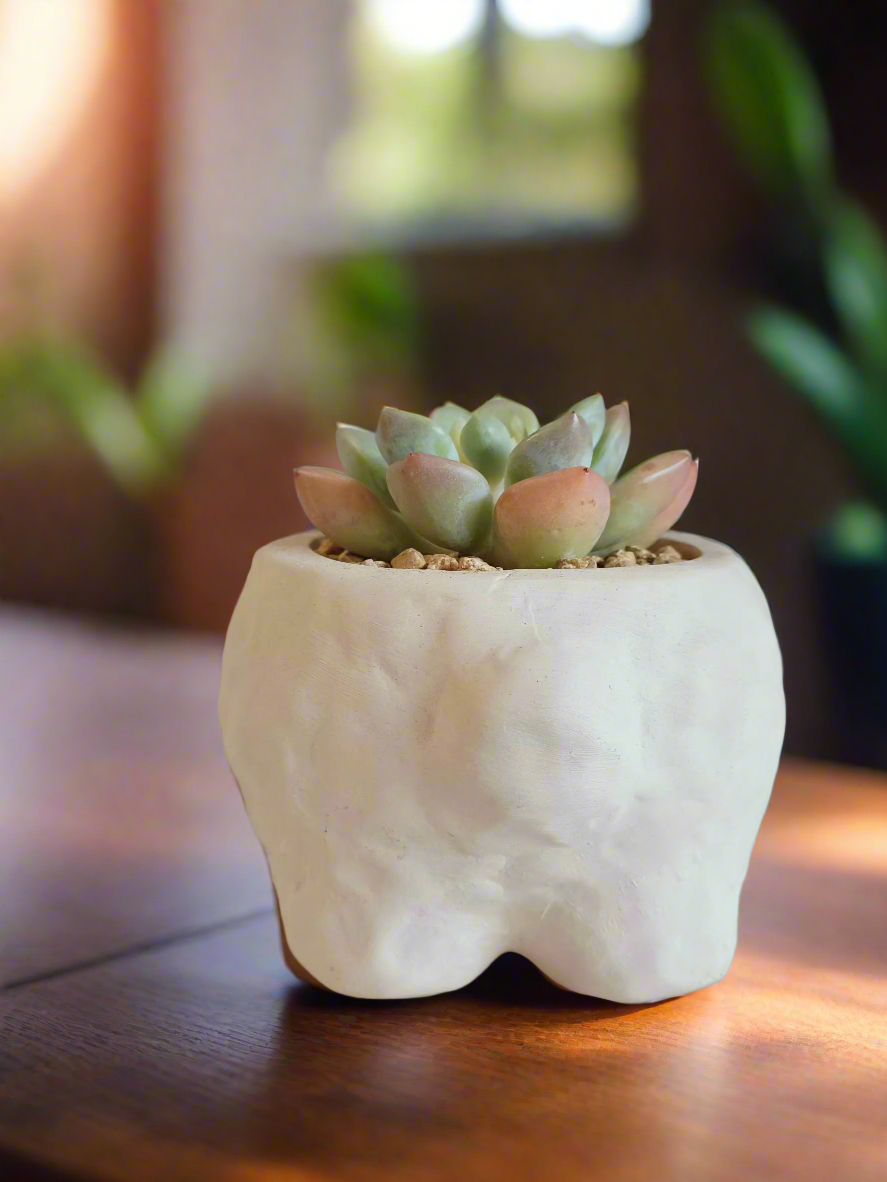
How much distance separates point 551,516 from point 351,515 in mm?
110

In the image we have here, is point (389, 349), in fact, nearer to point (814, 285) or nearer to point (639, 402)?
point (639, 402)

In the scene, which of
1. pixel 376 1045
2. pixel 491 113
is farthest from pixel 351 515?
pixel 491 113

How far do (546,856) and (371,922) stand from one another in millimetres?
88

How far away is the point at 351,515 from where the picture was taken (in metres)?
0.65

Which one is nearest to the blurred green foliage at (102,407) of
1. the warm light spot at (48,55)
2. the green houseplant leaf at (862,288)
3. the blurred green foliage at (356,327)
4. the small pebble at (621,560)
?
the blurred green foliage at (356,327)

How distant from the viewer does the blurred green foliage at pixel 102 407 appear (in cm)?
355

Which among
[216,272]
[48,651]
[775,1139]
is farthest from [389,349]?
[775,1139]

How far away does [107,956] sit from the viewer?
2.25 feet

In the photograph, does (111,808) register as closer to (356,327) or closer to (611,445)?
(611,445)

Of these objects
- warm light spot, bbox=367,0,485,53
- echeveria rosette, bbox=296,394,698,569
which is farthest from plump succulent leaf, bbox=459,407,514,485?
warm light spot, bbox=367,0,485,53

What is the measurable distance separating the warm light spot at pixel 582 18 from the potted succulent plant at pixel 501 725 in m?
2.46

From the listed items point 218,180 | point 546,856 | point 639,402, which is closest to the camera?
point 546,856

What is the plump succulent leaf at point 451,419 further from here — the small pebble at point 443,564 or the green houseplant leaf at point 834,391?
the green houseplant leaf at point 834,391

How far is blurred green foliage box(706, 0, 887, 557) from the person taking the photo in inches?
87.0
